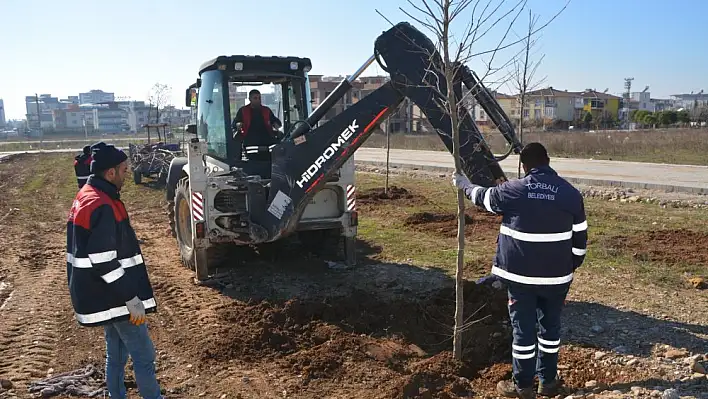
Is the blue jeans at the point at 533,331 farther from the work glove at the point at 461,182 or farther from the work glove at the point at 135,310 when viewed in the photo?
the work glove at the point at 135,310

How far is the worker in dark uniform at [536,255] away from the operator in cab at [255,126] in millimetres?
4433

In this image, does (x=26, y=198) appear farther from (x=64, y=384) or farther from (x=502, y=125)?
(x=502, y=125)

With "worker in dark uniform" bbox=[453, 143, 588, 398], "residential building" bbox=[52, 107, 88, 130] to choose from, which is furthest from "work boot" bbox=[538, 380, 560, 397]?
"residential building" bbox=[52, 107, 88, 130]

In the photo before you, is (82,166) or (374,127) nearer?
(374,127)

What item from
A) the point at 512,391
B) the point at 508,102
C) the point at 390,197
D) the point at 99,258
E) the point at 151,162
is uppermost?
the point at 508,102

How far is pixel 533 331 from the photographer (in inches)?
171

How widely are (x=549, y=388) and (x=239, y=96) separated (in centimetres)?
556

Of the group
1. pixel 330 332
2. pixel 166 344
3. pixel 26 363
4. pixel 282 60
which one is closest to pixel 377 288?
pixel 330 332

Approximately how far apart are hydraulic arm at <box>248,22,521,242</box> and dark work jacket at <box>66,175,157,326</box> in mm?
2775

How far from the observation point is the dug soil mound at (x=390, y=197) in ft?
47.7

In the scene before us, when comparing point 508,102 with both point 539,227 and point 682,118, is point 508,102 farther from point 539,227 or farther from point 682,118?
point 682,118

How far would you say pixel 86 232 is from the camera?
3.80 meters

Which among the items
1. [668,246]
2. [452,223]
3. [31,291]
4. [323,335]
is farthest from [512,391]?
[452,223]

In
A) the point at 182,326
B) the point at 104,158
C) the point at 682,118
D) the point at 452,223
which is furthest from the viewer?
the point at 682,118
